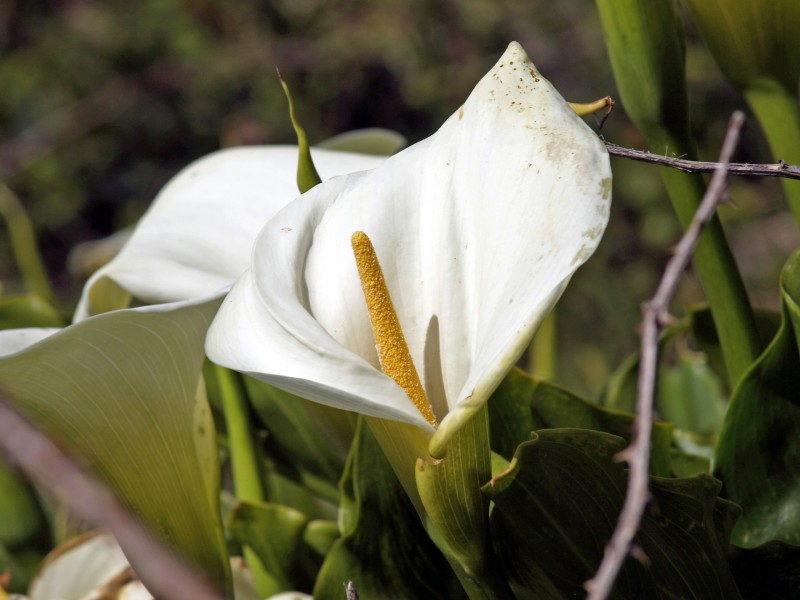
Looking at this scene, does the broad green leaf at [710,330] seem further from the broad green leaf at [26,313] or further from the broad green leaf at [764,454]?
the broad green leaf at [26,313]

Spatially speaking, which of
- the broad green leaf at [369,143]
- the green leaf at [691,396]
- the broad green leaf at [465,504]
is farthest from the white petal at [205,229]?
the green leaf at [691,396]

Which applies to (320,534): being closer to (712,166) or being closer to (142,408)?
(142,408)

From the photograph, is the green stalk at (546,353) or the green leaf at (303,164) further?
the green stalk at (546,353)

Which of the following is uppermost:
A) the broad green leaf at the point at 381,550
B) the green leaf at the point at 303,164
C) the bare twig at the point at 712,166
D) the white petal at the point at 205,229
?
the green leaf at the point at 303,164

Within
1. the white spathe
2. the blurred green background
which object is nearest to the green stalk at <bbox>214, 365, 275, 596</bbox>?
the white spathe

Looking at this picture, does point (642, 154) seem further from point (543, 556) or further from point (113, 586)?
point (113, 586)

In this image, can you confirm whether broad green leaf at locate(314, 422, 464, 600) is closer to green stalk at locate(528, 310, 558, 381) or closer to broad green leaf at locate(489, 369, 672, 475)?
broad green leaf at locate(489, 369, 672, 475)

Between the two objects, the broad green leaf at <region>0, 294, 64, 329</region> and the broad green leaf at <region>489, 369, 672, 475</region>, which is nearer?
the broad green leaf at <region>489, 369, 672, 475</region>
